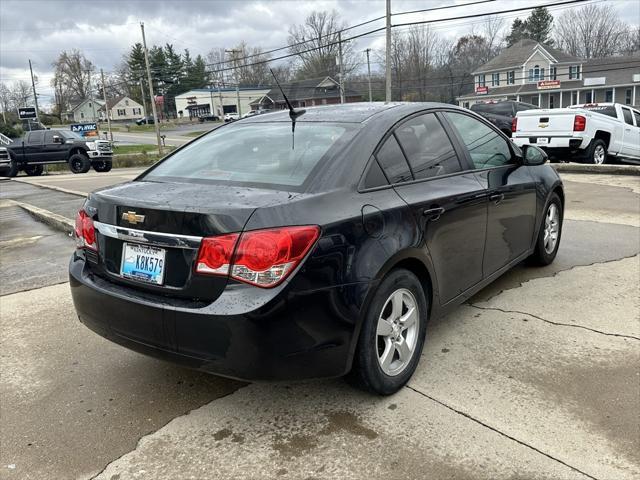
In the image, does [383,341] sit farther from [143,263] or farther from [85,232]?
[85,232]

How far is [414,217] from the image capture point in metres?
3.01

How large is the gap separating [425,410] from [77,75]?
4361 inches

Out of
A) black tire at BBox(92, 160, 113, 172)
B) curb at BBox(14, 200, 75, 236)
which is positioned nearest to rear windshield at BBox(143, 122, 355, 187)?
curb at BBox(14, 200, 75, 236)

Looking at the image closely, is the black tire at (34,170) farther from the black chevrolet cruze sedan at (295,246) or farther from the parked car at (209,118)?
the parked car at (209,118)

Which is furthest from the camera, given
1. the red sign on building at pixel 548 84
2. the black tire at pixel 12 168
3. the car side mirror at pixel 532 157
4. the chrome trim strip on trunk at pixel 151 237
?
the red sign on building at pixel 548 84

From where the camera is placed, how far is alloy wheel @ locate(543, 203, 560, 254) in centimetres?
502

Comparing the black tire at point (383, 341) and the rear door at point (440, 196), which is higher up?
the rear door at point (440, 196)

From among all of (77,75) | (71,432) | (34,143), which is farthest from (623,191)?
(77,75)

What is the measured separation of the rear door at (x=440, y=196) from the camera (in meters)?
3.11

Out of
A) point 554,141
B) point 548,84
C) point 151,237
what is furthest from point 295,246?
point 548,84

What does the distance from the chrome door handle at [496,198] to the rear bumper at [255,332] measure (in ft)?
5.43

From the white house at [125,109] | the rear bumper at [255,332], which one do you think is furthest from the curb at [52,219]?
the white house at [125,109]

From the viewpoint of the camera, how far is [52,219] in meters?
8.19

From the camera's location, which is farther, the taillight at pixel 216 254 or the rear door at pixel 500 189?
the rear door at pixel 500 189
